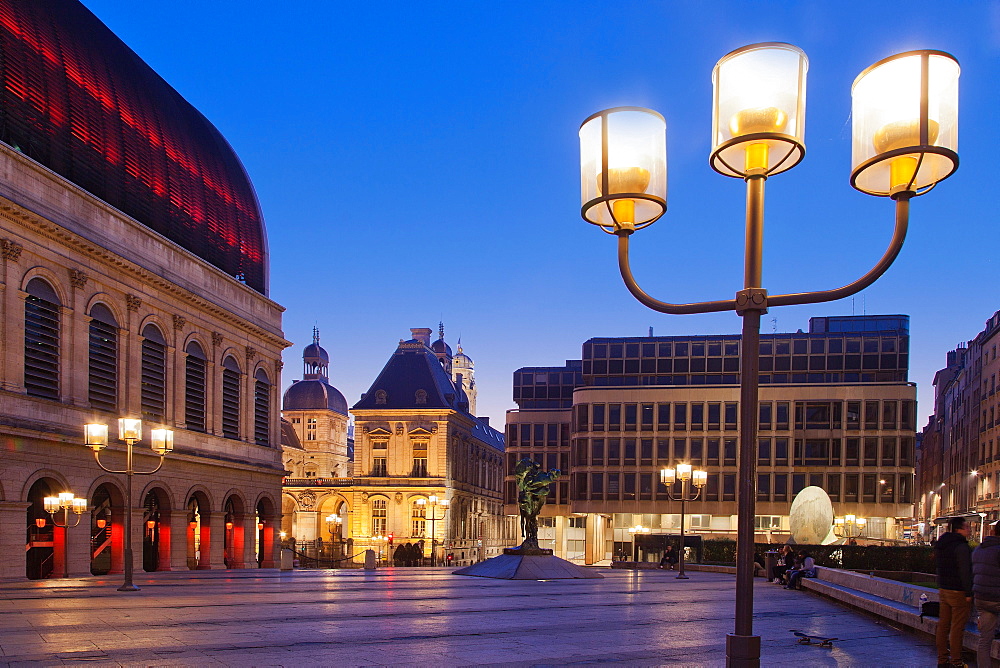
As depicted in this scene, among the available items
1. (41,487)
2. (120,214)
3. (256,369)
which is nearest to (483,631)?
(41,487)

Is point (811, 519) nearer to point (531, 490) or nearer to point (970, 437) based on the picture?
point (531, 490)

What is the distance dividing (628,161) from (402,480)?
101002 mm

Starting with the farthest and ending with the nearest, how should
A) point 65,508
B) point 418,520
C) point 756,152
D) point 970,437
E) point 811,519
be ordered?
point 418,520 → point 970,437 → point 811,519 → point 65,508 → point 756,152

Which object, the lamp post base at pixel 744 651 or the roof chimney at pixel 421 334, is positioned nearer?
the lamp post base at pixel 744 651

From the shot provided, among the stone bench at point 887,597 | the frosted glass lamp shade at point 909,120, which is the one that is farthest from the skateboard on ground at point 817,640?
the frosted glass lamp shade at point 909,120

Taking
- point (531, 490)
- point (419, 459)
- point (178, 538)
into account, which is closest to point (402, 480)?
point (419, 459)

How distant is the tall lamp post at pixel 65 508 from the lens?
1377 inches

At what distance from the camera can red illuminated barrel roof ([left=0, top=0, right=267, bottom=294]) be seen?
3584 cm

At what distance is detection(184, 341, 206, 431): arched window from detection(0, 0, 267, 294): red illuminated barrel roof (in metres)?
5.63

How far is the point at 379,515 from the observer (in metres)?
106

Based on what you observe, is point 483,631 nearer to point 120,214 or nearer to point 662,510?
point 120,214

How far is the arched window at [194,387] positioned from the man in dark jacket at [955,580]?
1623 inches

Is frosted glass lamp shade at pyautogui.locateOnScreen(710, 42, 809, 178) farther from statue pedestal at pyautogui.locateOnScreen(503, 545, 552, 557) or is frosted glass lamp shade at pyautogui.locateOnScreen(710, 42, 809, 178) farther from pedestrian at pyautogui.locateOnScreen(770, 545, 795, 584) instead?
statue pedestal at pyautogui.locateOnScreen(503, 545, 552, 557)

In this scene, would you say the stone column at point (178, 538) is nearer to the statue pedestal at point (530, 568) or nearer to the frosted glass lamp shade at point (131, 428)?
the statue pedestal at point (530, 568)
